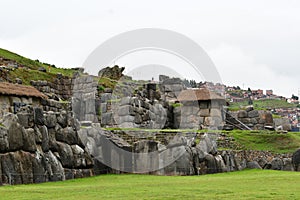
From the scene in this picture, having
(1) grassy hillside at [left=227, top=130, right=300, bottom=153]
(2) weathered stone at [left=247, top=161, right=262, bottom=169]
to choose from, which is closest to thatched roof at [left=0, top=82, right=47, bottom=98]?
(1) grassy hillside at [left=227, top=130, right=300, bottom=153]

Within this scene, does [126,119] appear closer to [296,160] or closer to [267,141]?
[267,141]

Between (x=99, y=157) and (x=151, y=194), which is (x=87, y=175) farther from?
(x=151, y=194)

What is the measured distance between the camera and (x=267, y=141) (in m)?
29.4

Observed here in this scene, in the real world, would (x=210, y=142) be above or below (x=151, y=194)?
above

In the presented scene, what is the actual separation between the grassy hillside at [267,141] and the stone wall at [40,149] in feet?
34.3

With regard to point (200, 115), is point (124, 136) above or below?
below

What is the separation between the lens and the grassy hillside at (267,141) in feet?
92.7

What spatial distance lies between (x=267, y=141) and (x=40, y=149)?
14.7 m

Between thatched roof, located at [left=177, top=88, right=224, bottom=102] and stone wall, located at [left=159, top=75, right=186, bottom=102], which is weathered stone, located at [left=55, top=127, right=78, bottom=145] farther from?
stone wall, located at [left=159, top=75, right=186, bottom=102]

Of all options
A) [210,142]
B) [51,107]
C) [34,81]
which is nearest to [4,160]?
[210,142]

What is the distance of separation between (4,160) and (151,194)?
599 cm

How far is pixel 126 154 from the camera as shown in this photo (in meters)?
22.8

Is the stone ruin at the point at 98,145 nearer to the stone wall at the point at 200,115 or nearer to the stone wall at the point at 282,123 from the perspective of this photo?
the stone wall at the point at 200,115

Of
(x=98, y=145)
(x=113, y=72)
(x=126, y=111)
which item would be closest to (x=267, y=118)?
(x=126, y=111)
